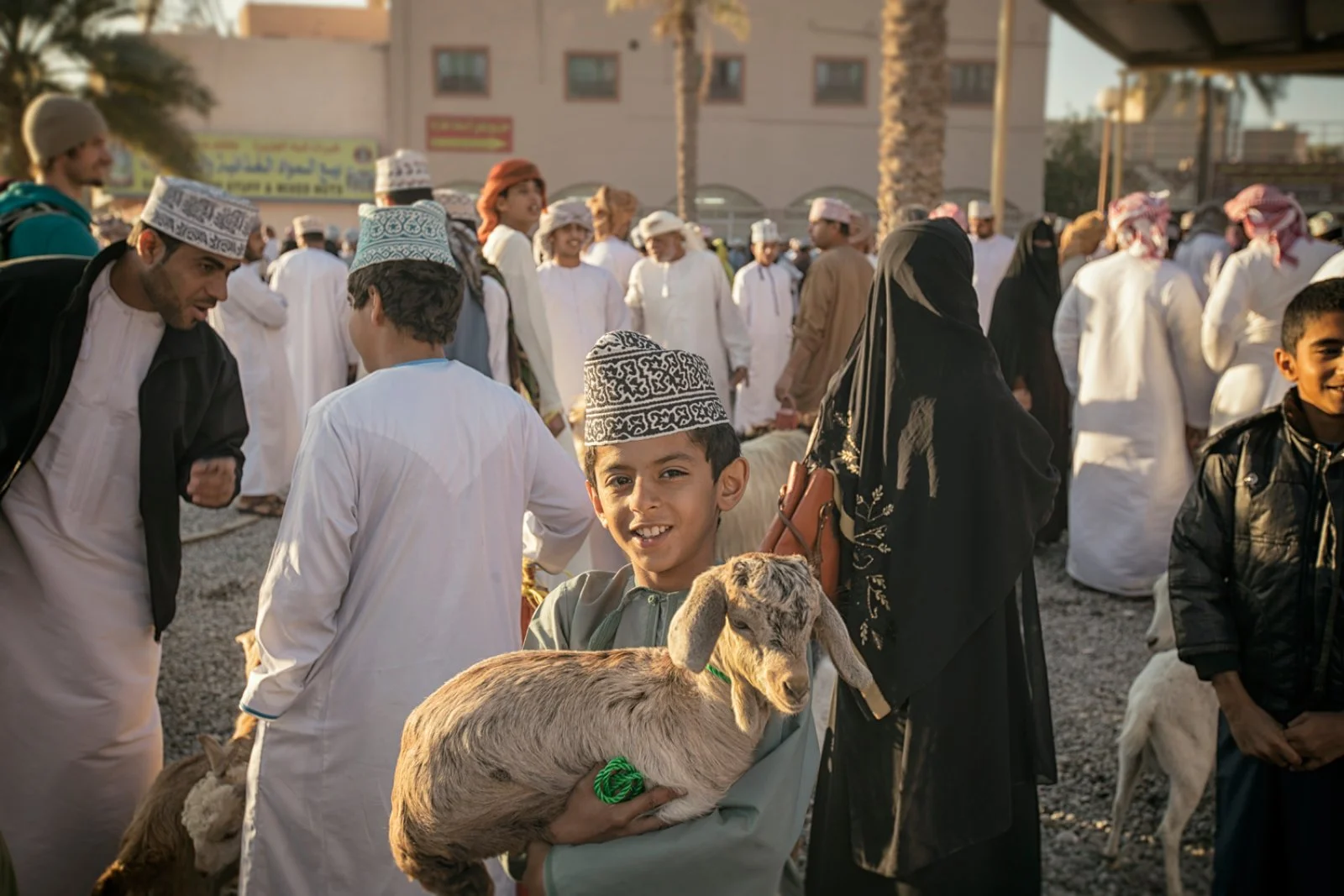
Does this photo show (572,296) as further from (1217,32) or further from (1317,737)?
(1217,32)

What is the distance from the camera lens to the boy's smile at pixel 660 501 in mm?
1875

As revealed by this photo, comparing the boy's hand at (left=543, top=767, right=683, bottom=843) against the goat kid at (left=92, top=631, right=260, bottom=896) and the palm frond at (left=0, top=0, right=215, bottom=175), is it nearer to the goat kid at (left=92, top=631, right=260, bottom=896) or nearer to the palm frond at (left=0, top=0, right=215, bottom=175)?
the goat kid at (left=92, top=631, right=260, bottom=896)

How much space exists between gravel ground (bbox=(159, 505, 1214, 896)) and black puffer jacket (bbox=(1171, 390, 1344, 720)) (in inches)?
48.2

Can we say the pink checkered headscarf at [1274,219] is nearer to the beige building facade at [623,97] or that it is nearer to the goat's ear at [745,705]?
the goat's ear at [745,705]

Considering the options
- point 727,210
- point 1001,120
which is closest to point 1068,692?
point 1001,120

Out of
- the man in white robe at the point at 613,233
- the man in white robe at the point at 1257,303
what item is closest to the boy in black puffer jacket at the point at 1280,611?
the man in white robe at the point at 1257,303

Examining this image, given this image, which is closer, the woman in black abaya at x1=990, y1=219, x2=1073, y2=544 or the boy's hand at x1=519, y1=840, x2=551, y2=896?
the boy's hand at x1=519, y1=840, x2=551, y2=896

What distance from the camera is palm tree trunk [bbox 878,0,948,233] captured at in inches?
414

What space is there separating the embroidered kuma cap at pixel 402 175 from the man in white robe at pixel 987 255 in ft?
19.8

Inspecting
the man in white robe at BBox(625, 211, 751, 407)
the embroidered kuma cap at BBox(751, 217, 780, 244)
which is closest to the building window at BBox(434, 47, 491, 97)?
the embroidered kuma cap at BBox(751, 217, 780, 244)

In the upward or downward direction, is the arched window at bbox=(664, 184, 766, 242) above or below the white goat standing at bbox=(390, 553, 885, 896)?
above

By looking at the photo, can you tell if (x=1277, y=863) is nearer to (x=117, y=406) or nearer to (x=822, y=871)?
(x=822, y=871)

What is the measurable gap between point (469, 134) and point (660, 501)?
102 feet

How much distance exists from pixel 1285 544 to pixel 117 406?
3.09 meters
